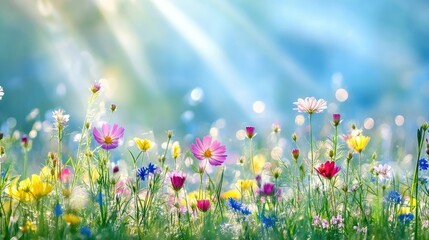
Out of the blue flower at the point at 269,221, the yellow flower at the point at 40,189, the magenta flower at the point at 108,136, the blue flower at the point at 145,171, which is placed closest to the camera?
the yellow flower at the point at 40,189

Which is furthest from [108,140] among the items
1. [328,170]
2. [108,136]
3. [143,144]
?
[328,170]

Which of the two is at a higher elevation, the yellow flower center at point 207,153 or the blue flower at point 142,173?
the yellow flower center at point 207,153

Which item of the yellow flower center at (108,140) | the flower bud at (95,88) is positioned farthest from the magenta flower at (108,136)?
the flower bud at (95,88)

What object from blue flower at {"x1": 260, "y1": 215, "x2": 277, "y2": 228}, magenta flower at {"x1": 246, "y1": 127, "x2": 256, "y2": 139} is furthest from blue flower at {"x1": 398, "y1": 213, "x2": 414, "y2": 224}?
magenta flower at {"x1": 246, "y1": 127, "x2": 256, "y2": 139}

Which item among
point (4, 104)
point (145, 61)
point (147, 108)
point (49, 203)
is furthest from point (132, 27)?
point (49, 203)

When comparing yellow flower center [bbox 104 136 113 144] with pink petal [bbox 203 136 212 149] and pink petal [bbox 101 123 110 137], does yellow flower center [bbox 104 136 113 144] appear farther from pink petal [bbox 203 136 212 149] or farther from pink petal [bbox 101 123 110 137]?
pink petal [bbox 203 136 212 149]

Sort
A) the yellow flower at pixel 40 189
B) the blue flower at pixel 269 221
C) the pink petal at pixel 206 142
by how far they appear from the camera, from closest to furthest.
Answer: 1. the yellow flower at pixel 40 189
2. the blue flower at pixel 269 221
3. the pink petal at pixel 206 142

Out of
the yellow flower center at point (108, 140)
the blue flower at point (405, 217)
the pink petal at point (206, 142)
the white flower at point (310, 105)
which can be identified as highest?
the white flower at point (310, 105)

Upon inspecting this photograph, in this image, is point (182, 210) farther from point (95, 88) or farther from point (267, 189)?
point (95, 88)

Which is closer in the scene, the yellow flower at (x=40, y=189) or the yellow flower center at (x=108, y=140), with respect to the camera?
the yellow flower at (x=40, y=189)

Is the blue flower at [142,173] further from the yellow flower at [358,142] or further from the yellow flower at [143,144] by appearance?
the yellow flower at [358,142]

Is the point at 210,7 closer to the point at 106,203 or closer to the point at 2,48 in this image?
the point at 2,48
